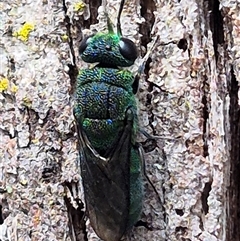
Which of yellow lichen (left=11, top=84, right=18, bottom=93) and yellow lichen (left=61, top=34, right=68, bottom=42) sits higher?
yellow lichen (left=61, top=34, right=68, bottom=42)

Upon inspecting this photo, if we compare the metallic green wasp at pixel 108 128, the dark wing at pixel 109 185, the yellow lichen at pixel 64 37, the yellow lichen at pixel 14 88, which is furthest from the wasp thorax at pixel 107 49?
the yellow lichen at pixel 14 88

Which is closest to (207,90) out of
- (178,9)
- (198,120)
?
(198,120)

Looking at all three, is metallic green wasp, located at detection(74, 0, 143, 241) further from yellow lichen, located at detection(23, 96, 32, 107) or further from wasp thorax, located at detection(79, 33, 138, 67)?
yellow lichen, located at detection(23, 96, 32, 107)

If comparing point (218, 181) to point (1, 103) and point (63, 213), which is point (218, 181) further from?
point (1, 103)

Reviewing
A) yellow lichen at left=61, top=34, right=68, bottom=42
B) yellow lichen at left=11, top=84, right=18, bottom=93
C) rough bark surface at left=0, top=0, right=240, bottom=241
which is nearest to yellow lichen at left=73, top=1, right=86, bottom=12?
rough bark surface at left=0, top=0, right=240, bottom=241

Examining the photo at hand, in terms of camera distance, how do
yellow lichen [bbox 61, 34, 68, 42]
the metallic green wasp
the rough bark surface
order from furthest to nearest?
1. yellow lichen [bbox 61, 34, 68, 42]
2. the metallic green wasp
3. the rough bark surface

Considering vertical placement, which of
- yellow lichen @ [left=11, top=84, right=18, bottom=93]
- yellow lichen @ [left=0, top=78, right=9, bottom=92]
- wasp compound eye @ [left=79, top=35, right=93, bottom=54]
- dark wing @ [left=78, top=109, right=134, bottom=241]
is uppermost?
wasp compound eye @ [left=79, top=35, right=93, bottom=54]

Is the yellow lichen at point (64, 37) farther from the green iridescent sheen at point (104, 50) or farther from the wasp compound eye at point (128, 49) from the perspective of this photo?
the wasp compound eye at point (128, 49)

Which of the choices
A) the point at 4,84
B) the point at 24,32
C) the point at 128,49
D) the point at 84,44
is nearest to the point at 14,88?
the point at 4,84

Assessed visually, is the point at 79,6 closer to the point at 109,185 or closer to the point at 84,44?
the point at 84,44
